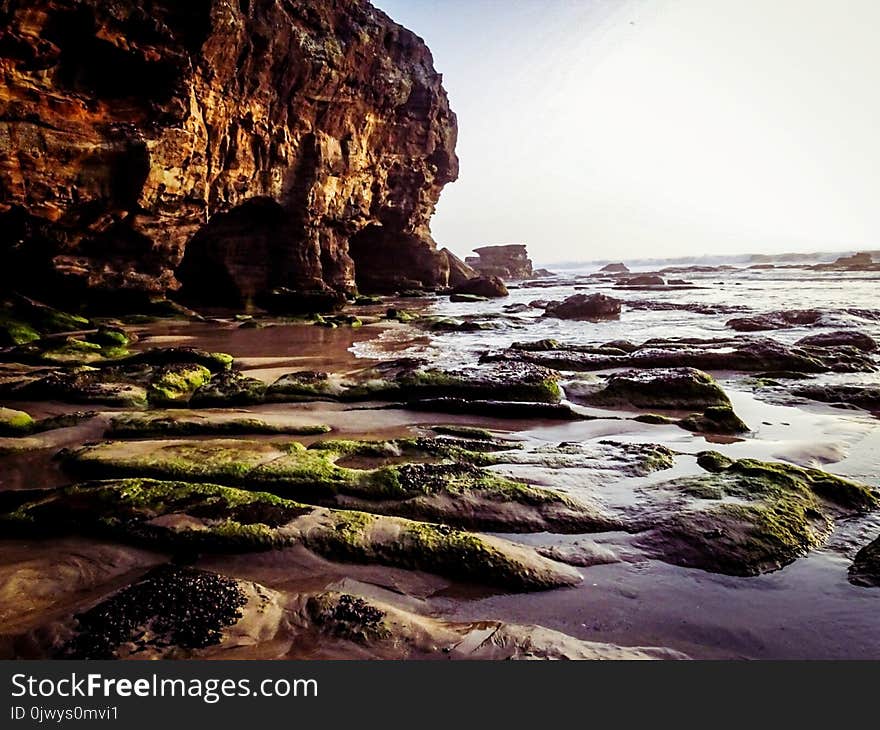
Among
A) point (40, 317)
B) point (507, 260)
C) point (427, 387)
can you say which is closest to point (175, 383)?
point (427, 387)

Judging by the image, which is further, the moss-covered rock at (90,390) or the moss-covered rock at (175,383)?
the moss-covered rock at (175,383)

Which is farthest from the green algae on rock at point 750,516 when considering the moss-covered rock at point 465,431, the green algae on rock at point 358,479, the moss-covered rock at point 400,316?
the moss-covered rock at point 400,316

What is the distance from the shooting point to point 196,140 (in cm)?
2073

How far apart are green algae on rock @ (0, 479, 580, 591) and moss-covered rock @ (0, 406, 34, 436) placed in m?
2.49

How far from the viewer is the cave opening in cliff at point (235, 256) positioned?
86.9 feet

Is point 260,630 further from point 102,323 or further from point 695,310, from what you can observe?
point 695,310

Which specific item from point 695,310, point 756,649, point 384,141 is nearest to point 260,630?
point 756,649

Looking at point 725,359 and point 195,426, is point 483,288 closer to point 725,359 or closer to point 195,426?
point 725,359

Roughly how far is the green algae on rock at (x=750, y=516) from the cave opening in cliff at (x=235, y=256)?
26.0m

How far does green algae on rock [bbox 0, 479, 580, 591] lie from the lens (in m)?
3.47

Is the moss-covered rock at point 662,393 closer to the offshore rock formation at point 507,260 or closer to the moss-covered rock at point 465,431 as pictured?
the moss-covered rock at point 465,431

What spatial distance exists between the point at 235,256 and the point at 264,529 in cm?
2595

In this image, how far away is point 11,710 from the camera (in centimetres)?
224

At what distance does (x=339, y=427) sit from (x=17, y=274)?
17468 mm
